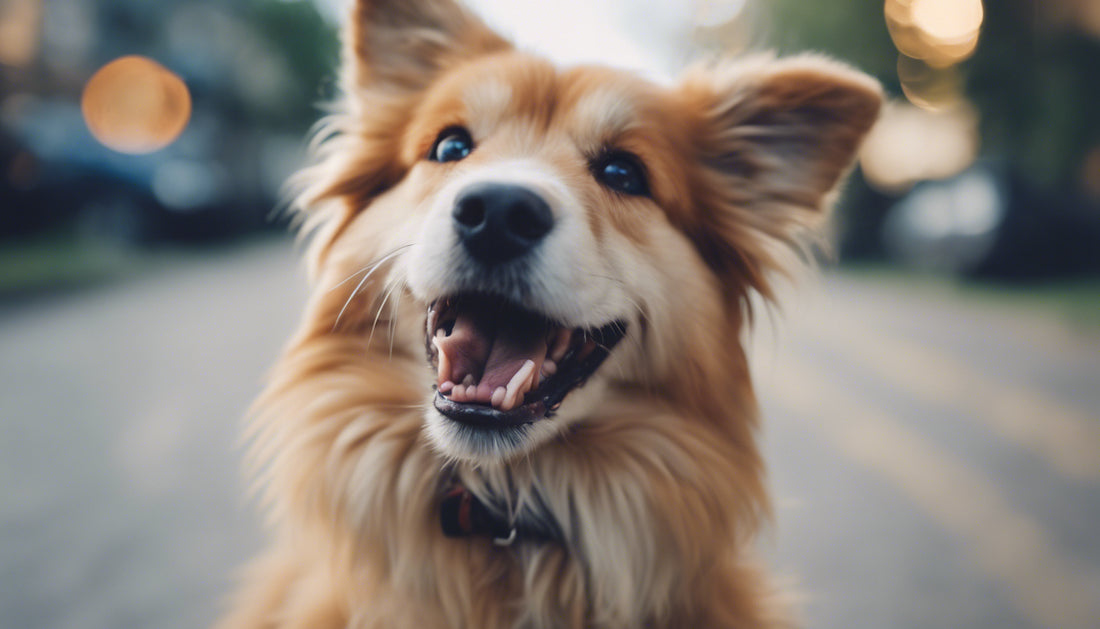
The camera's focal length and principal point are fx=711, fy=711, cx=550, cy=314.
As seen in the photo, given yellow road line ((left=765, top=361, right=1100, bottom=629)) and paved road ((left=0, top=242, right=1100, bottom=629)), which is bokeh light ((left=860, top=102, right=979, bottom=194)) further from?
yellow road line ((left=765, top=361, right=1100, bottom=629))

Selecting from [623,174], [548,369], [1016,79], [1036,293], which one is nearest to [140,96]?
[1016,79]

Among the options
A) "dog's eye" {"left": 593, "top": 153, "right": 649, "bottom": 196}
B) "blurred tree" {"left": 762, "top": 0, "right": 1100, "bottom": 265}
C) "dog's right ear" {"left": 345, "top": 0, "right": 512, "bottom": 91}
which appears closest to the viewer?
"dog's eye" {"left": 593, "top": 153, "right": 649, "bottom": 196}

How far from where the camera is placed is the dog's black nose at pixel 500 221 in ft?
6.03

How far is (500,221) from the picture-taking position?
189cm

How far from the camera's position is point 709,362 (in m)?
2.23

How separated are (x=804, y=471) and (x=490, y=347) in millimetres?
3017

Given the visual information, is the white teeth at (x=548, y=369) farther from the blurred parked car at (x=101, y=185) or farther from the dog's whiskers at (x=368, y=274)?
the blurred parked car at (x=101, y=185)

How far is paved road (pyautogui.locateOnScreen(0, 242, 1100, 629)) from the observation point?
9.65 ft

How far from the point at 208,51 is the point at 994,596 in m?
27.4

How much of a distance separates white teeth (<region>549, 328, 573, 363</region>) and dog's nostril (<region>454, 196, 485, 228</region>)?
413 millimetres

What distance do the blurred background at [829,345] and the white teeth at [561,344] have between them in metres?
0.83

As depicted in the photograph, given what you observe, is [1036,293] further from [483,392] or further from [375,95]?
[483,392]

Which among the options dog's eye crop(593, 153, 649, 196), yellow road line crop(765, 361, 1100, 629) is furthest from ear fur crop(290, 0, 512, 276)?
yellow road line crop(765, 361, 1100, 629)

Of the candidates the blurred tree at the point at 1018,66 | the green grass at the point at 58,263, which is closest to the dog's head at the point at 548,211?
the green grass at the point at 58,263
